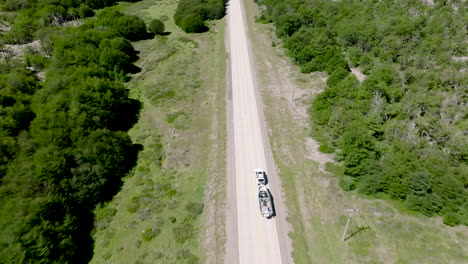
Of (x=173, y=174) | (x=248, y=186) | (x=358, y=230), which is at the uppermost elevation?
(x=358, y=230)

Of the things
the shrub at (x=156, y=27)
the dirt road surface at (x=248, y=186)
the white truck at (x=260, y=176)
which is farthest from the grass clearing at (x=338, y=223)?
the shrub at (x=156, y=27)

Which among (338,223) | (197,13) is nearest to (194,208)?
(338,223)

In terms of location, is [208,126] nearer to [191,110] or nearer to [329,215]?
[191,110]

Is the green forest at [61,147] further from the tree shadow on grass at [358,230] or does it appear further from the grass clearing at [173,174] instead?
the tree shadow on grass at [358,230]

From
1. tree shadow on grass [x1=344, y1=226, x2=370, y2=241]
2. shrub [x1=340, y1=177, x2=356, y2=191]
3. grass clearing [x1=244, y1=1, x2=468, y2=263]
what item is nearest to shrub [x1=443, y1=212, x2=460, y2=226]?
grass clearing [x1=244, y1=1, x2=468, y2=263]

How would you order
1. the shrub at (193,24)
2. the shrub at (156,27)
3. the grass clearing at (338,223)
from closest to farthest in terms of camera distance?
the grass clearing at (338,223) < the shrub at (193,24) < the shrub at (156,27)

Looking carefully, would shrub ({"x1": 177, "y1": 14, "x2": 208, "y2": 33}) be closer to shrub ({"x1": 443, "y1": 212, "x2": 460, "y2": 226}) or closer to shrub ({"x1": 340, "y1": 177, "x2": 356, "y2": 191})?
shrub ({"x1": 340, "y1": 177, "x2": 356, "y2": 191})

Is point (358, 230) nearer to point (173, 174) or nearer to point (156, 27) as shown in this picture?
point (173, 174)

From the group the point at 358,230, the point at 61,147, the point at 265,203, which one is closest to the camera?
the point at 358,230
